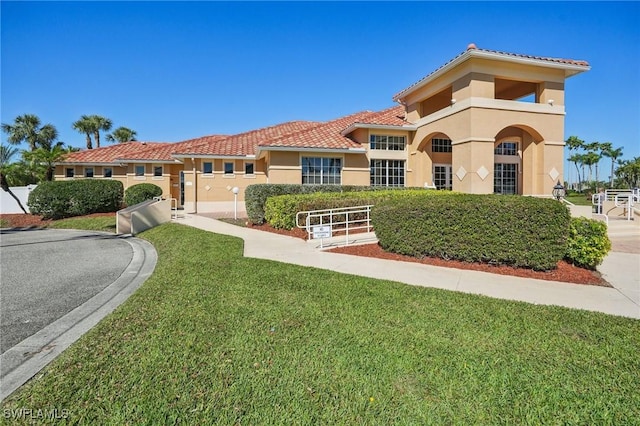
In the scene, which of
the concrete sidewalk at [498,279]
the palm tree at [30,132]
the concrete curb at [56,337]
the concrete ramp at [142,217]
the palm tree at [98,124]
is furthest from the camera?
the palm tree at [98,124]

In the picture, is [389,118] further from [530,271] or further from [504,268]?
[530,271]

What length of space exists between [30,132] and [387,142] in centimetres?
4076

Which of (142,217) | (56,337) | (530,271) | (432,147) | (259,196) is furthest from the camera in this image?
(432,147)

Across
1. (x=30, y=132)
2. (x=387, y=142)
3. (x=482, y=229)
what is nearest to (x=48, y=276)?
(x=482, y=229)

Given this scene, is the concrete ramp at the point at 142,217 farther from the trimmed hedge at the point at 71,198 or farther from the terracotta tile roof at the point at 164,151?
the terracotta tile roof at the point at 164,151

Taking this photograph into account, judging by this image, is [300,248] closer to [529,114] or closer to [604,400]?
[604,400]

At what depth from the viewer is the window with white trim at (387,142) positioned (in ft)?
67.8

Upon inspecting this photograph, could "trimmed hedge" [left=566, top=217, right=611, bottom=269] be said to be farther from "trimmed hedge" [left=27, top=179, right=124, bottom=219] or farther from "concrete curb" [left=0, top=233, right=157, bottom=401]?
"trimmed hedge" [left=27, top=179, right=124, bottom=219]

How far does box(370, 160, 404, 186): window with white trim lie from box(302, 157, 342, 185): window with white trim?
2414 millimetres

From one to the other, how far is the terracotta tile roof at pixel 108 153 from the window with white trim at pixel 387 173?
64.1 feet

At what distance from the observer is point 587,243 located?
688cm

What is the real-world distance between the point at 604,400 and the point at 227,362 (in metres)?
3.37

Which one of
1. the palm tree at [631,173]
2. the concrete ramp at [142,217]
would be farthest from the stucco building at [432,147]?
the palm tree at [631,173]

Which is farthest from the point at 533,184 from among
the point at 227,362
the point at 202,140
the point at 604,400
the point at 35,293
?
the point at 202,140
